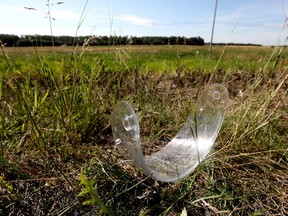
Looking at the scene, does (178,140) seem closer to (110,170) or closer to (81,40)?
(110,170)

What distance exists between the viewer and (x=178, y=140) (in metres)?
1.54

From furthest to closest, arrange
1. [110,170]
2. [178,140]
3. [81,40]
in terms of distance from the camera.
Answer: [81,40] < [178,140] < [110,170]

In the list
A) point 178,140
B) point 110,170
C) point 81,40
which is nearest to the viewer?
point 110,170

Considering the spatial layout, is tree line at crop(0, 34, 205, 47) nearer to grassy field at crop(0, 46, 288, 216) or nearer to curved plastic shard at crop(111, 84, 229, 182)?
grassy field at crop(0, 46, 288, 216)

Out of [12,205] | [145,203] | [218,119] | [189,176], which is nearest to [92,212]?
[145,203]

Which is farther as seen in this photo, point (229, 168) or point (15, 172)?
point (229, 168)

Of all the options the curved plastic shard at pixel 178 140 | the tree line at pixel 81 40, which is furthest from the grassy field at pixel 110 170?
the tree line at pixel 81 40

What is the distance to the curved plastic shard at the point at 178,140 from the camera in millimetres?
973

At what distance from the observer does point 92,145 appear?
1500 millimetres

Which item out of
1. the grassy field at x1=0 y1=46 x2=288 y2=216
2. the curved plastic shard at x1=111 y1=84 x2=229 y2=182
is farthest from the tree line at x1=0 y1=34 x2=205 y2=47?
the curved plastic shard at x1=111 y1=84 x2=229 y2=182

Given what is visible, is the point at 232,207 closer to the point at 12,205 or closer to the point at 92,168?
the point at 92,168

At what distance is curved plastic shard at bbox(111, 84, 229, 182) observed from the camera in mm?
973

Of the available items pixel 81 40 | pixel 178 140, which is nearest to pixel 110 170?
pixel 178 140

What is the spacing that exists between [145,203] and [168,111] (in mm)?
838
